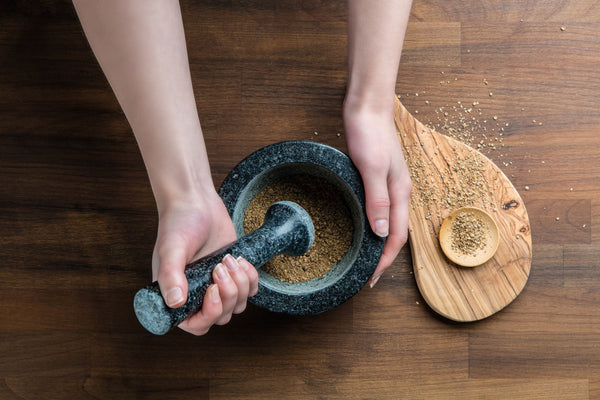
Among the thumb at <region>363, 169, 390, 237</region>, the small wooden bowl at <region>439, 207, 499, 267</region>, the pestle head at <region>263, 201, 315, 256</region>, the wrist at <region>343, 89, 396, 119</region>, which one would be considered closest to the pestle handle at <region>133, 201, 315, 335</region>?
the pestle head at <region>263, 201, 315, 256</region>

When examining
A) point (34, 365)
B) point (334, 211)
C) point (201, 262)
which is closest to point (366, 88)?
point (334, 211)

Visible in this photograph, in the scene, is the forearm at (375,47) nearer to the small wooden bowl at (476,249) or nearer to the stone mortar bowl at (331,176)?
the stone mortar bowl at (331,176)

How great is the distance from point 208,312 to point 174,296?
0.33ft

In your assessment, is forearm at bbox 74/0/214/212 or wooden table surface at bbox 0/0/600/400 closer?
forearm at bbox 74/0/214/212

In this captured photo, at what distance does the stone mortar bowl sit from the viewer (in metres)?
0.90

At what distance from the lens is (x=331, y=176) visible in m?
0.93

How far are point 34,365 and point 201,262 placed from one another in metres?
0.66

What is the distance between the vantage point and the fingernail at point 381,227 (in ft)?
2.90

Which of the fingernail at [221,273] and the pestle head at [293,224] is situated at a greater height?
the fingernail at [221,273]

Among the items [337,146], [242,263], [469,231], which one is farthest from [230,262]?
[469,231]

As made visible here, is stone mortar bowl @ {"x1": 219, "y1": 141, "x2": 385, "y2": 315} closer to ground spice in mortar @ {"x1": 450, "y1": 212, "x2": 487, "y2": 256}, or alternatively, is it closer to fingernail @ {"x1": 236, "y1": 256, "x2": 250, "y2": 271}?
fingernail @ {"x1": 236, "y1": 256, "x2": 250, "y2": 271}

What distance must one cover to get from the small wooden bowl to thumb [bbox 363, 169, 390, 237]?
238mm

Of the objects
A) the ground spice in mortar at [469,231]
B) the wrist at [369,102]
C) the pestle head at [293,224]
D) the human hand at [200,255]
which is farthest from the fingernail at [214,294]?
the ground spice in mortar at [469,231]

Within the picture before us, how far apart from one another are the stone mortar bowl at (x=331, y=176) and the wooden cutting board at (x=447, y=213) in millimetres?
228
